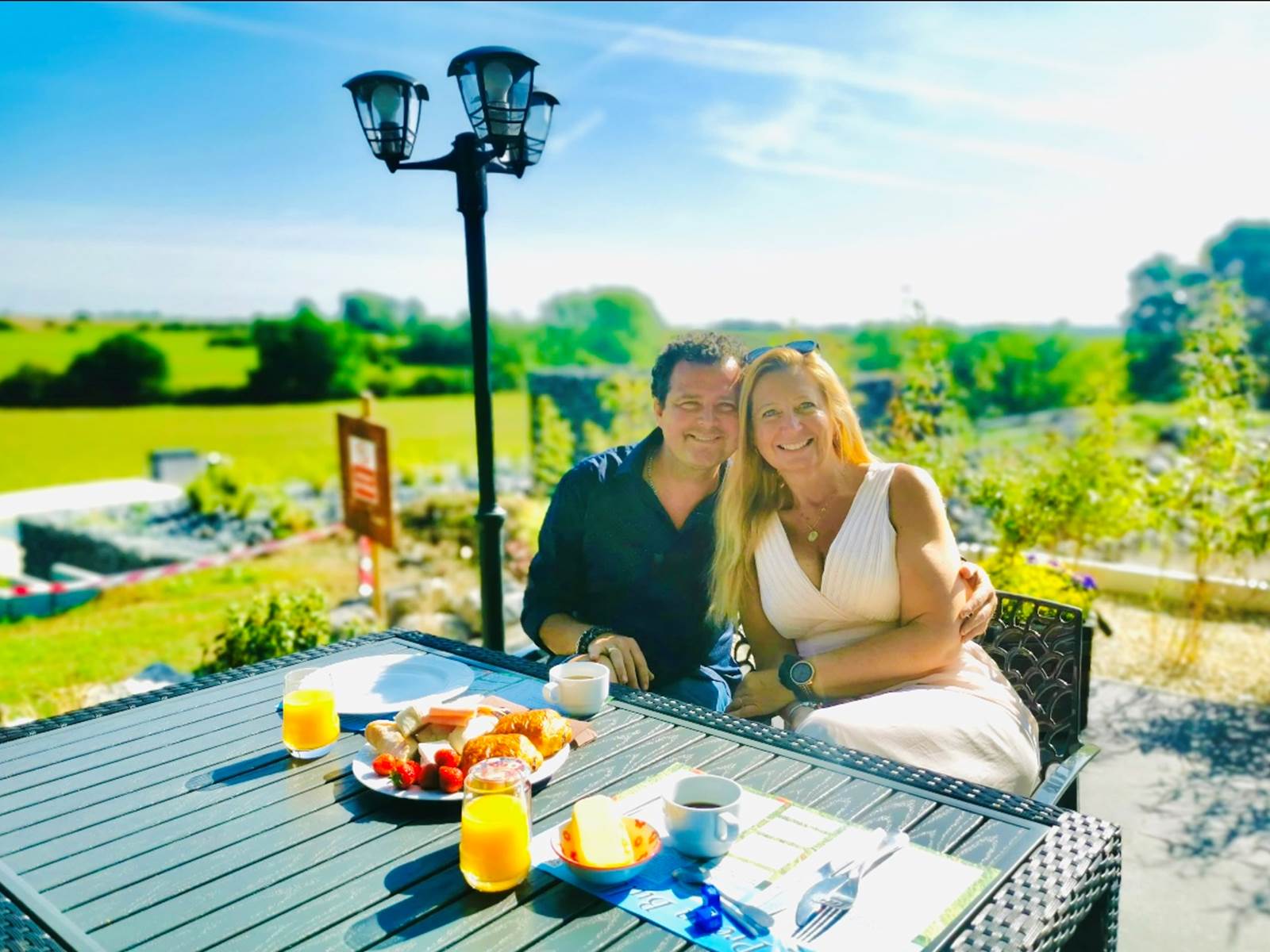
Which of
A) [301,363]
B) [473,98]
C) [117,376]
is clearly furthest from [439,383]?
[473,98]

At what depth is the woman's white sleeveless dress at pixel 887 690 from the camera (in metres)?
1.78

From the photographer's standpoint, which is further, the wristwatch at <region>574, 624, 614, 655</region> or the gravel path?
the gravel path

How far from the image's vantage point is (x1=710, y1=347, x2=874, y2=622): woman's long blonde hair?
7.09 feet

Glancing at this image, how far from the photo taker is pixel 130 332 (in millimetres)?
22469

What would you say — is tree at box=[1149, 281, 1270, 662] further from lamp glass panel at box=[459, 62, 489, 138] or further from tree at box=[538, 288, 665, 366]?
tree at box=[538, 288, 665, 366]

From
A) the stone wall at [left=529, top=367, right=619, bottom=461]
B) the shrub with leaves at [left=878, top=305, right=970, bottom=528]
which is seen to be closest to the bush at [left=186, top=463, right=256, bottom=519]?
the stone wall at [left=529, top=367, right=619, bottom=461]

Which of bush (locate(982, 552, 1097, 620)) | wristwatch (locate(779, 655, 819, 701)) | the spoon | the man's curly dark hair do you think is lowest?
bush (locate(982, 552, 1097, 620))

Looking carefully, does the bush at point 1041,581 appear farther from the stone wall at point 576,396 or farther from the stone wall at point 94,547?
the stone wall at point 94,547

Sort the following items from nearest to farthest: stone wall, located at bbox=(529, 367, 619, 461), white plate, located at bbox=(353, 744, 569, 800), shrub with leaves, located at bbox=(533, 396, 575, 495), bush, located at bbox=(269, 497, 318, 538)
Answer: white plate, located at bbox=(353, 744, 569, 800) < shrub with leaves, located at bbox=(533, 396, 575, 495) < stone wall, located at bbox=(529, 367, 619, 461) < bush, located at bbox=(269, 497, 318, 538)

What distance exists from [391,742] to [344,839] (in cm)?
20

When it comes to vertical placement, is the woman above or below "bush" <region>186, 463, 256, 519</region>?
above

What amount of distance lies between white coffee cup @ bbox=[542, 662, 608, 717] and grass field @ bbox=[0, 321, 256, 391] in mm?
21604

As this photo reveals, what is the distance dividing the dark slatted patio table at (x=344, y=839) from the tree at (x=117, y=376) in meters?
22.1

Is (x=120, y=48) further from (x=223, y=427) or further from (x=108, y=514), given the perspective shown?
(x=108, y=514)
